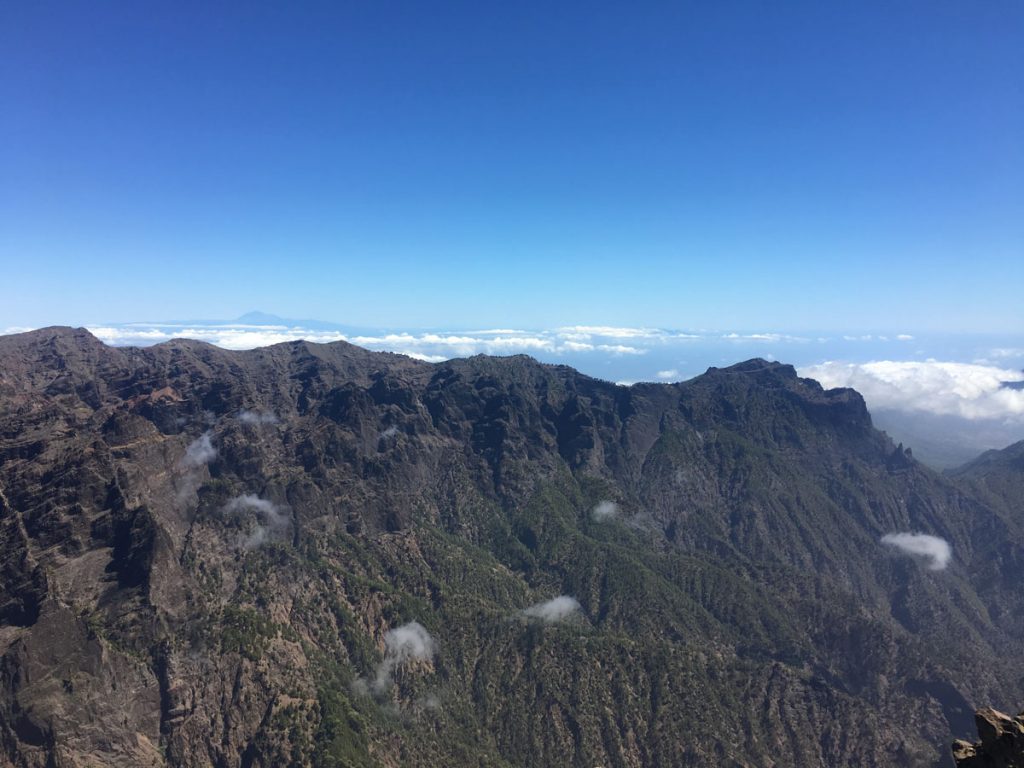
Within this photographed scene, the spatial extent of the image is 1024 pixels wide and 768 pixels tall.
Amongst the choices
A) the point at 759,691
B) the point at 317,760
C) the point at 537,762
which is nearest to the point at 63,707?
the point at 317,760

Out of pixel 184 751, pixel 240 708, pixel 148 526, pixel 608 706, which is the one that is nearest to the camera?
pixel 184 751

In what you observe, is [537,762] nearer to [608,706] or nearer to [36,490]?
[608,706]

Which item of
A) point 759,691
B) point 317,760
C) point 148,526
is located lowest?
point 759,691

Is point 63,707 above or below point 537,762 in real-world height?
above

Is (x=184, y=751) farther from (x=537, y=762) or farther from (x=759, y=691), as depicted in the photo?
(x=759, y=691)

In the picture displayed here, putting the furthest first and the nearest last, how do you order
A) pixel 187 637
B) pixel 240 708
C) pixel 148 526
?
pixel 148 526, pixel 187 637, pixel 240 708

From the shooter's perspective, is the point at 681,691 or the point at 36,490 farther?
the point at 681,691

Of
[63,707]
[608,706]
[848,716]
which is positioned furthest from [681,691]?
[63,707]
